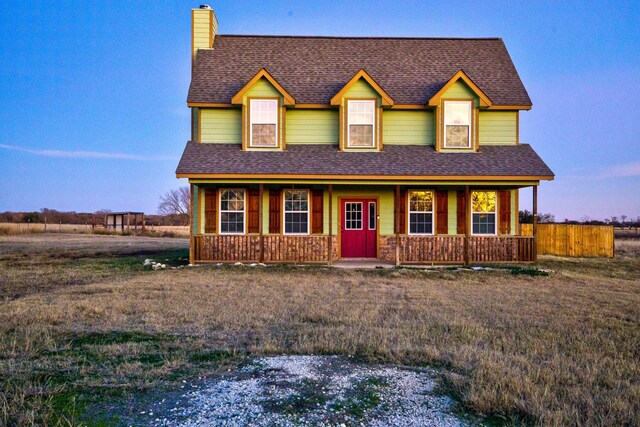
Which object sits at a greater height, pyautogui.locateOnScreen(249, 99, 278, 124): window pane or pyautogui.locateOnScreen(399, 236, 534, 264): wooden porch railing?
pyautogui.locateOnScreen(249, 99, 278, 124): window pane

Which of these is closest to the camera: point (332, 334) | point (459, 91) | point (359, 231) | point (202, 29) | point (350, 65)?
point (332, 334)

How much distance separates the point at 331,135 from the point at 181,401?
44.4 feet

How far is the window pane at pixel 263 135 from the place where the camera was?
1611 centimetres

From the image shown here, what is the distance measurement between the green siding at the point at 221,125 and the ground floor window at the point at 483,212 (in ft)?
29.6

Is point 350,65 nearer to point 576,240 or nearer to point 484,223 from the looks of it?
point 484,223

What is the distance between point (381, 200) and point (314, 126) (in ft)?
12.2

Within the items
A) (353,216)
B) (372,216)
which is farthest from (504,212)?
(353,216)

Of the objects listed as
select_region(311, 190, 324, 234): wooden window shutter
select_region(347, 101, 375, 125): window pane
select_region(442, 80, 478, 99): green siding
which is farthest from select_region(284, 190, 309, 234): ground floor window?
select_region(442, 80, 478, 99): green siding

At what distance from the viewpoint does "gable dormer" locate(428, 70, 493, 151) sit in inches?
635

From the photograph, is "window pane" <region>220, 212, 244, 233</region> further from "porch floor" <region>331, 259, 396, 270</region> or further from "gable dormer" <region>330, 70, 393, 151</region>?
"gable dormer" <region>330, 70, 393, 151</region>

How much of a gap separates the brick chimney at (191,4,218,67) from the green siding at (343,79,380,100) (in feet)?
21.6

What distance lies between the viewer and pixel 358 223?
16.7m

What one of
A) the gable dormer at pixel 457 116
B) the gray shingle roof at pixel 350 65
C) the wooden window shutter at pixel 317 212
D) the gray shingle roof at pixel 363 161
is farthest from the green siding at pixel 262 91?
the gable dormer at pixel 457 116

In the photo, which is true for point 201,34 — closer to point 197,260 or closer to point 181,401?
point 197,260
